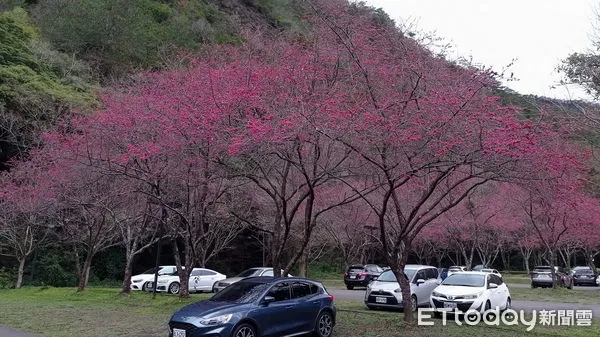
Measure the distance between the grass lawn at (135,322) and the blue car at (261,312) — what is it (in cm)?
86

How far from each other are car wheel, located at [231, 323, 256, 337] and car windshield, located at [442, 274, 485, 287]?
24.2ft

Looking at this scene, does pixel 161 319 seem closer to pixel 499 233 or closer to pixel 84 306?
pixel 84 306

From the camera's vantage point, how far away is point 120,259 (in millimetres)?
32312

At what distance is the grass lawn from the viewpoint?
11.0 meters

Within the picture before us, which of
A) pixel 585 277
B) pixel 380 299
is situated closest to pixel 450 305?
pixel 380 299

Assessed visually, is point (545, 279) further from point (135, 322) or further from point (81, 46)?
point (81, 46)

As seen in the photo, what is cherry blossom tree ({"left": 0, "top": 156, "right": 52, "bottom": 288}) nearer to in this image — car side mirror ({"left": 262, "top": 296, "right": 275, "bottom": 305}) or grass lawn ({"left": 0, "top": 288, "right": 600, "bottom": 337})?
grass lawn ({"left": 0, "top": 288, "right": 600, "bottom": 337})

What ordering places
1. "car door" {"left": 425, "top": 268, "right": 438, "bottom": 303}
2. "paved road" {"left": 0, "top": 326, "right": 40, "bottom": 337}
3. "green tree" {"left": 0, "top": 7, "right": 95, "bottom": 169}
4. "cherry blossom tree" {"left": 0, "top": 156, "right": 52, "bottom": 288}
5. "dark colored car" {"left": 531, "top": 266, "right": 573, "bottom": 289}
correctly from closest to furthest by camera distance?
"paved road" {"left": 0, "top": 326, "right": 40, "bottom": 337} → "car door" {"left": 425, "top": 268, "right": 438, "bottom": 303} → "cherry blossom tree" {"left": 0, "top": 156, "right": 52, "bottom": 288} → "green tree" {"left": 0, "top": 7, "right": 95, "bottom": 169} → "dark colored car" {"left": 531, "top": 266, "right": 573, "bottom": 289}

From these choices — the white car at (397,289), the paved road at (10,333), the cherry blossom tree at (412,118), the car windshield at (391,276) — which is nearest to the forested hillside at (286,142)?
the cherry blossom tree at (412,118)

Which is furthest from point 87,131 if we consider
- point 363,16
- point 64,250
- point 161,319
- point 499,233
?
point 499,233

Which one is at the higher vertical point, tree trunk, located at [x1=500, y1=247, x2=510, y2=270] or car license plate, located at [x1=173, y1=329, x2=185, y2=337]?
tree trunk, located at [x1=500, y1=247, x2=510, y2=270]

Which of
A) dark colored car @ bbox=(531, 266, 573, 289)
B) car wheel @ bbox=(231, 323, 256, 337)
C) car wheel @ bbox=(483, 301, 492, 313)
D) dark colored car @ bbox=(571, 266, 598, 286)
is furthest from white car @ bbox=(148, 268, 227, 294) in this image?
dark colored car @ bbox=(571, 266, 598, 286)

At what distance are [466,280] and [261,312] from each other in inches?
296

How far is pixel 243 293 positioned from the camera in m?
9.86
